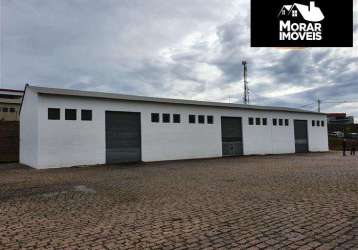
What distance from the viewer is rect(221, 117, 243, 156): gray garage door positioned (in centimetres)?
2797

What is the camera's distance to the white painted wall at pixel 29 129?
62.7ft

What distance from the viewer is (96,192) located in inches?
370

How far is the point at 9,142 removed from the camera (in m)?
29.3

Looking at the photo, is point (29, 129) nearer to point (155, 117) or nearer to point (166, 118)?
point (155, 117)

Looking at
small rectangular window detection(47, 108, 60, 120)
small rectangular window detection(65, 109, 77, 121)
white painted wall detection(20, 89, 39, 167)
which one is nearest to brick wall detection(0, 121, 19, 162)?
white painted wall detection(20, 89, 39, 167)

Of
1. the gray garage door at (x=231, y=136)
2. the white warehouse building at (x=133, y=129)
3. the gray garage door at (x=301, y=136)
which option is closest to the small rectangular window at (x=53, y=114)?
the white warehouse building at (x=133, y=129)

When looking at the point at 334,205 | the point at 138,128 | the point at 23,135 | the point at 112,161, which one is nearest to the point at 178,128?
the point at 138,128

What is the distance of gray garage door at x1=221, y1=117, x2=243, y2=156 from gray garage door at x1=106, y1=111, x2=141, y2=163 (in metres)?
9.19

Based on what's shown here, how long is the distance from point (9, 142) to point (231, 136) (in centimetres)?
2294

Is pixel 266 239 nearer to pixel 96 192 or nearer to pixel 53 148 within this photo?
Answer: pixel 96 192

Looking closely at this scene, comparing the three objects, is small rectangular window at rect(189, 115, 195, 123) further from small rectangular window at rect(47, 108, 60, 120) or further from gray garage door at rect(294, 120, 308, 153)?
gray garage door at rect(294, 120, 308, 153)

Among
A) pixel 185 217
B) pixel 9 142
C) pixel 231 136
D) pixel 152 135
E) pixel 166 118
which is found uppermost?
pixel 166 118

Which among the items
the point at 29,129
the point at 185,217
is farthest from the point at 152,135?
the point at 185,217

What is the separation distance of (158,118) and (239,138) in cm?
968
